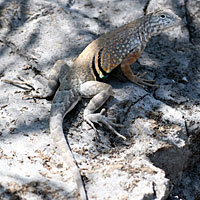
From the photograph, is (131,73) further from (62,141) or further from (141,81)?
(62,141)

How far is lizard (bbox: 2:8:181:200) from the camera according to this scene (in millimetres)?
3619

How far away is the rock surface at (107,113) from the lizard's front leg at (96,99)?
0.10 metres

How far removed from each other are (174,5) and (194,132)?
2.90 metres

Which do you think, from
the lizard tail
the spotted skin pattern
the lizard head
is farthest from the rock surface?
the lizard head

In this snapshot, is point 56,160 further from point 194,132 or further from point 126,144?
point 194,132

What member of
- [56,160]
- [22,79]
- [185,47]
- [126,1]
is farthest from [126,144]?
[126,1]

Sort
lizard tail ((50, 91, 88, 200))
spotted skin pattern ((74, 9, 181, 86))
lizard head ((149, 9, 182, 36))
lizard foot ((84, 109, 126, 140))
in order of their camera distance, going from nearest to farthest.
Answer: lizard tail ((50, 91, 88, 200)) < lizard foot ((84, 109, 126, 140)) < spotted skin pattern ((74, 9, 181, 86)) < lizard head ((149, 9, 182, 36))

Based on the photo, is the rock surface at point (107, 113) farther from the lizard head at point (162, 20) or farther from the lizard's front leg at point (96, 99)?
the lizard head at point (162, 20)

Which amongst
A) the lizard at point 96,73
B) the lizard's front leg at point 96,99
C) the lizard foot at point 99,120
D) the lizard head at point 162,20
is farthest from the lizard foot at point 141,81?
the lizard foot at point 99,120

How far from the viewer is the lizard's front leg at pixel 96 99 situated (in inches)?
142

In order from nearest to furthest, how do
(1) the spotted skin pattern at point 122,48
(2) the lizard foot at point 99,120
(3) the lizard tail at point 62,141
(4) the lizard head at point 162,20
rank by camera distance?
(3) the lizard tail at point 62,141
(2) the lizard foot at point 99,120
(1) the spotted skin pattern at point 122,48
(4) the lizard head at point 162,20

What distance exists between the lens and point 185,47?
5176mm

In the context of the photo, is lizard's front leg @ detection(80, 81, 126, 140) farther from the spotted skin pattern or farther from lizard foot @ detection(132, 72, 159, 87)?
lizard foot @ detection(132, 72, 159, 87)

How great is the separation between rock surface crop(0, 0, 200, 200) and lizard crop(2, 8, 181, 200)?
118mm
